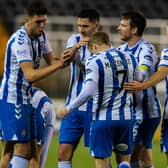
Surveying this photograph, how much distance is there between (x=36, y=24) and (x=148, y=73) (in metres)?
1.13

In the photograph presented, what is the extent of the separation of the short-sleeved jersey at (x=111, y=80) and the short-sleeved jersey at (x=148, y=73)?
477 mm

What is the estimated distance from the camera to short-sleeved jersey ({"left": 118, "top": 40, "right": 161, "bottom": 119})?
296 inches

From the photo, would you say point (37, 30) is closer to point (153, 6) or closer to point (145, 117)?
point (145, 117)

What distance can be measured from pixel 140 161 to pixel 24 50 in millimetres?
1720

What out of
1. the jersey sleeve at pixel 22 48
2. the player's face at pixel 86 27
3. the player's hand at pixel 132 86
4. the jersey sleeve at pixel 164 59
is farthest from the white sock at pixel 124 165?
the player's face at pixel 86 27

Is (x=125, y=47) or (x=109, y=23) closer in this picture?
(x=125, y=47)

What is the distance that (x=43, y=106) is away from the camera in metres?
7.71

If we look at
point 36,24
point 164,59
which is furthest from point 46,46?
point 164,59

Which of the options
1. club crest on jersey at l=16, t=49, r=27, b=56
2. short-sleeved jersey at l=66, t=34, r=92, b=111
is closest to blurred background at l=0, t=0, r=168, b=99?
short-sleeved jersey at l=66, t=34, r=92, b=111

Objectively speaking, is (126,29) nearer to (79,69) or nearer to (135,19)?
(135,19)

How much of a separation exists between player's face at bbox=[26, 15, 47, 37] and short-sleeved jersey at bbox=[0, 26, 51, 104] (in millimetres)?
53

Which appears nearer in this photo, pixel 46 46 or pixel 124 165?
pixel 124 165

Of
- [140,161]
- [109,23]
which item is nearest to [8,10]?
[109,23]

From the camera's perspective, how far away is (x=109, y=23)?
14.7 meters
